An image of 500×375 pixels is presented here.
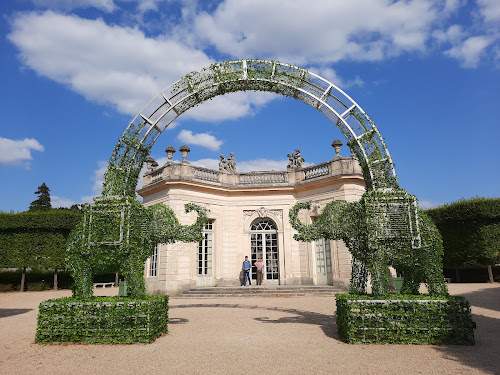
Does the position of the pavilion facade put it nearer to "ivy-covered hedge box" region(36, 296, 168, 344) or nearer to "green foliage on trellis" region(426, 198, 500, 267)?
"green foliage on trellis" region(426, 198, 500, 267)

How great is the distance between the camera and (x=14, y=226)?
16031 millimetres

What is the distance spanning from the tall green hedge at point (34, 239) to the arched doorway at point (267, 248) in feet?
27.5

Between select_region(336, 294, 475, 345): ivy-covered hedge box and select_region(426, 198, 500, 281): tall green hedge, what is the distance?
37.8ft

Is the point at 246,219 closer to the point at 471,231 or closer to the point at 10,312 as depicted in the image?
the point at 10,312

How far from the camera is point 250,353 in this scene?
4.89m

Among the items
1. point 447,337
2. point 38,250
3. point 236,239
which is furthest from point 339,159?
point 38,250

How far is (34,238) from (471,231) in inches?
818

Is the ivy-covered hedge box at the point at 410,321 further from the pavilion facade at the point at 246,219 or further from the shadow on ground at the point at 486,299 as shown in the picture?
the pavilion facade at the point at 246,219

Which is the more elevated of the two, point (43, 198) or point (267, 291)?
point (43, 198)

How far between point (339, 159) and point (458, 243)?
23.4 ft

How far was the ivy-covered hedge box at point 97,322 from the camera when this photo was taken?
5488mm

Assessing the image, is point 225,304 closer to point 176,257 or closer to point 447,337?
point 176,257

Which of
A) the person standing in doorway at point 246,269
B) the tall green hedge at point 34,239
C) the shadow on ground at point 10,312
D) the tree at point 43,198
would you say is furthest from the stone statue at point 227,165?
the tree at point 43,198

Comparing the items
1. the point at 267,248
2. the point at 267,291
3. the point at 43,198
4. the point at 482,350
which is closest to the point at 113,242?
the point at 482,350
